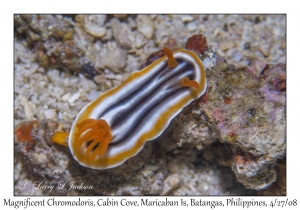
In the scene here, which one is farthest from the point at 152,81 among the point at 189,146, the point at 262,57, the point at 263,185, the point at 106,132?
the point at 262,57

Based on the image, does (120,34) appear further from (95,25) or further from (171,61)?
(171,61)

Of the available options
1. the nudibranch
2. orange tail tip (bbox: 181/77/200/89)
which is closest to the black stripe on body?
the nudibranch

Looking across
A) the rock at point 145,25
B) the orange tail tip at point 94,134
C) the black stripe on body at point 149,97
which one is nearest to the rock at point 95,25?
the rock at point 145,25

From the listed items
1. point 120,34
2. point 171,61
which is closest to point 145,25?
point 120,34

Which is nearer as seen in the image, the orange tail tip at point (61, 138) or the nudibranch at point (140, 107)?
the nudibranch at point (140, 107)

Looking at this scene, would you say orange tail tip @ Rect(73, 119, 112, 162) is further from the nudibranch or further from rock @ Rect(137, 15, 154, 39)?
rock @ Rect(137, 15, 154, 39)

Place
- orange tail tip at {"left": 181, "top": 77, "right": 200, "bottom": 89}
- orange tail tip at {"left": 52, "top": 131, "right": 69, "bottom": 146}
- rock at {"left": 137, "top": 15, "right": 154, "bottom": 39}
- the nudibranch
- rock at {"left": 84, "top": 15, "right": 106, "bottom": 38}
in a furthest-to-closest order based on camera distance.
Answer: rock at {"left": 137, "top": 15, "right": 154, "bottom": 39}
rock at {"left": 84, "top": 15, "right": 106, "bottom": 38}
orange tail tip at {"left": 52, "top": 131, "right": 69, "bottom": 146}
the nudibranch
orange tail tip at {"left": 181, "top": 77, "right": 200, "bottom": 89}

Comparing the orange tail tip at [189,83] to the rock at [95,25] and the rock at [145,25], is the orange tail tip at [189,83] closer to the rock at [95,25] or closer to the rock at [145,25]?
the rock at [145,25]
